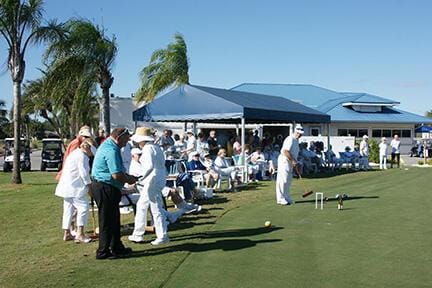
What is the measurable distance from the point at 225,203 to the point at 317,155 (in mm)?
11039

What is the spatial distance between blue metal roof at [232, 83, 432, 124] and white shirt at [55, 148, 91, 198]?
37481mm

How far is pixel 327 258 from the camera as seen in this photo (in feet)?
22.4

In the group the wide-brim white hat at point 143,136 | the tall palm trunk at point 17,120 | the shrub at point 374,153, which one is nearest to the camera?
the wide-brim white hat at point 143,136

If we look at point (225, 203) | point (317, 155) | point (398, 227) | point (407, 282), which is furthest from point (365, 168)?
point (407, 282)

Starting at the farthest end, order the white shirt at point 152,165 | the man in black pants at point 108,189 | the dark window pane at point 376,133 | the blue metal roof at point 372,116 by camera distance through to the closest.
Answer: the dark window pane at point 376,133, the blue metal roof at point 372,116, the white shirt at point 152,165, the man in black pants at point 108,189

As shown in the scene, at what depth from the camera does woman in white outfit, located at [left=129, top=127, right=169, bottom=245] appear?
762 centimetres

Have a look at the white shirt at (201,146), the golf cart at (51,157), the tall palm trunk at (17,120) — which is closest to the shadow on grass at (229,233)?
the white shirt at (201,146)

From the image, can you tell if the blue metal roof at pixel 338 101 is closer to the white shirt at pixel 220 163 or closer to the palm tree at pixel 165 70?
the palm tree at pixel 165 70

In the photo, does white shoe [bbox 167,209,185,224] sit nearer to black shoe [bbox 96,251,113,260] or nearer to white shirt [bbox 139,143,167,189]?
white shirt [bbox 139,143,167,189]

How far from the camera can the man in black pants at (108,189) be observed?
6910mm

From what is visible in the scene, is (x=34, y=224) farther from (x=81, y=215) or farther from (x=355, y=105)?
(x=355, y=105)

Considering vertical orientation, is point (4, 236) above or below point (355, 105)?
below

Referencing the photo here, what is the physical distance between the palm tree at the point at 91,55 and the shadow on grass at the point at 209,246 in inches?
535

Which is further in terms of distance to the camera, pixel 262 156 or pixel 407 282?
pixel 262 156
